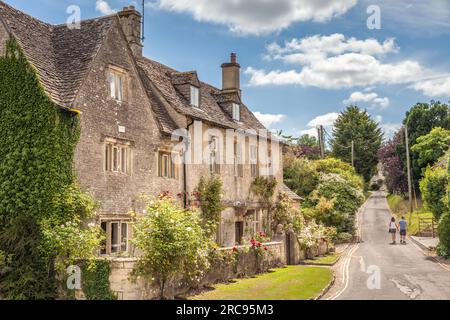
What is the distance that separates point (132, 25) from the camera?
2500 cm

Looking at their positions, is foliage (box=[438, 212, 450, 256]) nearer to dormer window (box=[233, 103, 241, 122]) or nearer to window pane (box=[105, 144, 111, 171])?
dormer window (box=[233, 103, 241, 122])

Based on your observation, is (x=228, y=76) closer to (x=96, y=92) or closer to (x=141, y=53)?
(x=141, y=53)

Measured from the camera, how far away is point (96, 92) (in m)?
18.9

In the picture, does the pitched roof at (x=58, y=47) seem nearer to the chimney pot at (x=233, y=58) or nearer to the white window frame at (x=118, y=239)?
the white window frame at (x=118, y=239)

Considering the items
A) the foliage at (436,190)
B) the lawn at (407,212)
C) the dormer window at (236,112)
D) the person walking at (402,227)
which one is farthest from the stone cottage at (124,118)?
the lawn at (407,212)

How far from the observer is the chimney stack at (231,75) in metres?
34.2

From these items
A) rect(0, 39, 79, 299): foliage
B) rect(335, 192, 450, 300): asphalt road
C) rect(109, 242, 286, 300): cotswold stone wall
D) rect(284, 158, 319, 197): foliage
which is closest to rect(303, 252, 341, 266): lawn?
rect(335, 192, 450, 300): asphalt road

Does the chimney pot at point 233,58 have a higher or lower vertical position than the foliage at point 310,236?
higher

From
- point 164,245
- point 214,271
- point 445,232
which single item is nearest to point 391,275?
point 445,232

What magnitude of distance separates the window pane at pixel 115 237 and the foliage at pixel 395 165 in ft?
162

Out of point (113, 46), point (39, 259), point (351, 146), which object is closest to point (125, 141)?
point (113, 46)

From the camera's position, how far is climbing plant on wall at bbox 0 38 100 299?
16.0 metres

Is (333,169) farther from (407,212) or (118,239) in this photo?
(118,239)

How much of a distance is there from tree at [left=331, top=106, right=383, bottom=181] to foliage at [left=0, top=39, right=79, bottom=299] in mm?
63277
